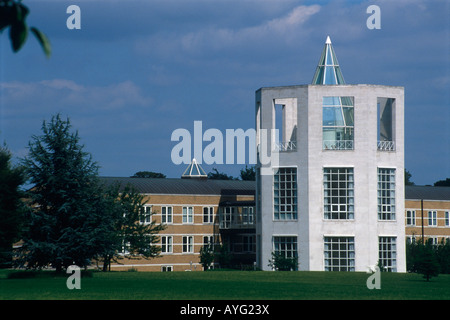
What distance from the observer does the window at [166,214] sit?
74188 millimetres

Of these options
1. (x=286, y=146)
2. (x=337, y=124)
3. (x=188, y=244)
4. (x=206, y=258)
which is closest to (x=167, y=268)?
(x=188, y=244)

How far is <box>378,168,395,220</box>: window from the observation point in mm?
54219

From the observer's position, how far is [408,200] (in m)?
81.0

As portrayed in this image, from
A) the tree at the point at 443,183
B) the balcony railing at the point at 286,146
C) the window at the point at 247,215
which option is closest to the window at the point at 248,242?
the window at the point at 247,215

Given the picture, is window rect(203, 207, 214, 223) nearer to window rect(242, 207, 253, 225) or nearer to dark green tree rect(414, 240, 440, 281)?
window rect(242, 207, 253, 225)

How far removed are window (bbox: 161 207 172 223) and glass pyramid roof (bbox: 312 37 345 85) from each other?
23245mm

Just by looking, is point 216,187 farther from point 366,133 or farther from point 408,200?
point 366,133

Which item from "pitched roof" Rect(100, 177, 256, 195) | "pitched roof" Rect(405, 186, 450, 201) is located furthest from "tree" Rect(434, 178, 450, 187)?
"pitched roof" Rect(100, 177, 256, 195)

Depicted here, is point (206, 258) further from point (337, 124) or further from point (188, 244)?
point (337, 124)

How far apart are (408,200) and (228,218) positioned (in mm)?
19663

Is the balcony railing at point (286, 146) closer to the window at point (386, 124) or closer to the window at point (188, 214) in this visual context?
the window at point (386, 124)

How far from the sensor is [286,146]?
180 ft

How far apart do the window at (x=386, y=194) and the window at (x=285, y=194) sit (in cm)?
609
